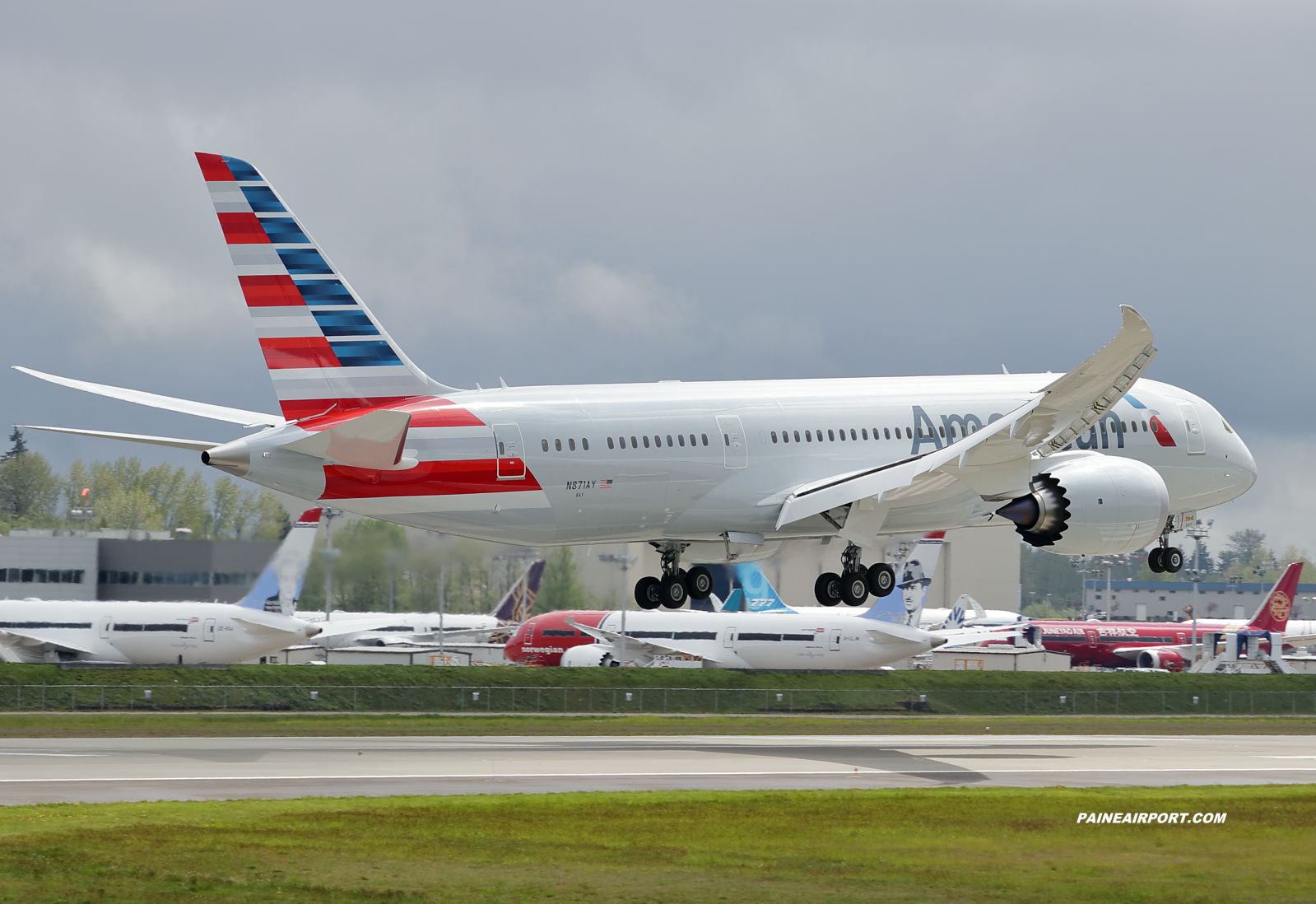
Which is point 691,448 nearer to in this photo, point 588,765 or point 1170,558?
point 588,765

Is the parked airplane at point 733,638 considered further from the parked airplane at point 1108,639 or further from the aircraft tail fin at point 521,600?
the parked airplane at point 1108,639

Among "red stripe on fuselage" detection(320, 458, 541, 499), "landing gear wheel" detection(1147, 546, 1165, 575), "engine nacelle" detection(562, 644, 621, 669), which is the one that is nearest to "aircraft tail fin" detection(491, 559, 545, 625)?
"engine nacelle" detection(562, 644, 621, 669)

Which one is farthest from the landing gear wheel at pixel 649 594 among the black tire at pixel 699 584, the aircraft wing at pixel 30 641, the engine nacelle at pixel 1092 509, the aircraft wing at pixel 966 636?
the aircraft wing at pixel 966 636

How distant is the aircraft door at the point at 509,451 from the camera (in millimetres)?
35188

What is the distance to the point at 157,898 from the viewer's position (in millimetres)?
19734

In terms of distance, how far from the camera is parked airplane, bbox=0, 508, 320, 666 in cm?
6806

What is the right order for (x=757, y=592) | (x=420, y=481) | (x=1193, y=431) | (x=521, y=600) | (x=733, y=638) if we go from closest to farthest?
(x=420, y=481)
(x=1193, y=431)
(x=733, y=638)
(x=757, y=592)
(x=521, y=600)

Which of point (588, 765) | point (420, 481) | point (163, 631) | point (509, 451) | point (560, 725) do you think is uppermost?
point (509, 451)

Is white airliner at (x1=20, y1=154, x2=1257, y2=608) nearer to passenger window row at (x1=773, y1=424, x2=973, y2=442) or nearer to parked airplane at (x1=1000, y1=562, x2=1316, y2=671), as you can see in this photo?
passenger window row at (x1=773, y1=424, x2=973, y2=442)

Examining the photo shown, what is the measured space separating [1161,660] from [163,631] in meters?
65.4

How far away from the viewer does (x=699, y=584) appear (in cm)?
4253

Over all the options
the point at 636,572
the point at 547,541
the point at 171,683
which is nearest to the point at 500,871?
the point at 547,541

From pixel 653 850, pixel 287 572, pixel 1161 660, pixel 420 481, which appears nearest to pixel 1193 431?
pixel 420 481

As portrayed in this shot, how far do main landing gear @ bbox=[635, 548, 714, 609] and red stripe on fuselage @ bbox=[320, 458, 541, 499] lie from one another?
7619mm
